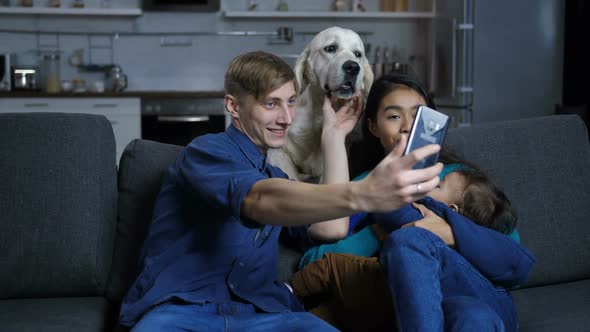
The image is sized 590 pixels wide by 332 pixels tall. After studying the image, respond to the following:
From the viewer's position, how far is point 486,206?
1645mm

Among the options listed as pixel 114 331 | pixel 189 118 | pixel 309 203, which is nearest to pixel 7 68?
pixel 189 118

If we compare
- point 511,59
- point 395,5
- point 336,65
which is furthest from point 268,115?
point 395,5

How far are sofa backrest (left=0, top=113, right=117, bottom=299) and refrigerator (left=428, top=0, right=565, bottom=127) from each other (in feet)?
10.2

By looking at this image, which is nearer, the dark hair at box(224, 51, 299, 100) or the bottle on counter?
the dark hair at box(224, 51, 299, 100)

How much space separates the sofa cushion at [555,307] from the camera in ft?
5.14

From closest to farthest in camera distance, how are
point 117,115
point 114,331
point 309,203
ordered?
point 309,203 → point 114,331 → point 117,115

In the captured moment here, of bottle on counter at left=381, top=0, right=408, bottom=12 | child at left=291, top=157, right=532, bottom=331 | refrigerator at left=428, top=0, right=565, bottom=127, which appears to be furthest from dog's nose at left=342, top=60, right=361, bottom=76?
bottle on counter at left=381, top=0, right=408, bottom=12

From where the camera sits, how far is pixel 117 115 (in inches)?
183

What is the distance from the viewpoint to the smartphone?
39.8 inches

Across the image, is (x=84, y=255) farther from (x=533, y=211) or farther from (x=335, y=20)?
(x=335, y=20)

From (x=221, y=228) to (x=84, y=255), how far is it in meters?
0.46

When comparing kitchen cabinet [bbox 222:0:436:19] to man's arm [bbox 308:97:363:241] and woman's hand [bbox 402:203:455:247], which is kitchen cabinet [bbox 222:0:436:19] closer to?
man's arm [bbox 308:97:363:241]

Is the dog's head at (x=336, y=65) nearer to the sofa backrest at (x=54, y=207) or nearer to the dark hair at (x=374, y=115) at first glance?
the dark hair at (x=374, y=115)

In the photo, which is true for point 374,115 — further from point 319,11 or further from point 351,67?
point 319,11
